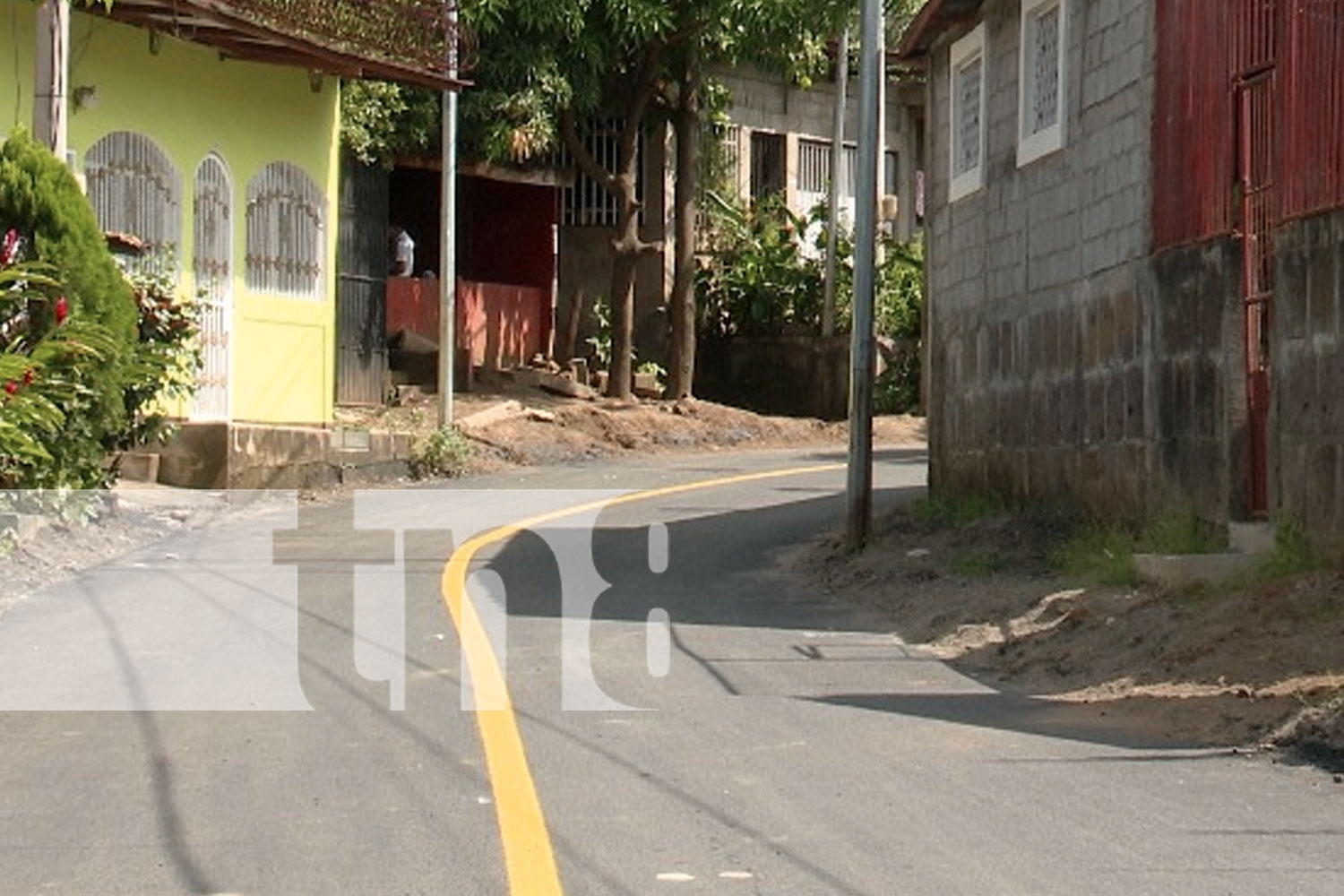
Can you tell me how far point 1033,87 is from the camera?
746 inches

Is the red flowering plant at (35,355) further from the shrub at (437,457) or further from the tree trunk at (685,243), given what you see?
the tree trunk at (685,243)

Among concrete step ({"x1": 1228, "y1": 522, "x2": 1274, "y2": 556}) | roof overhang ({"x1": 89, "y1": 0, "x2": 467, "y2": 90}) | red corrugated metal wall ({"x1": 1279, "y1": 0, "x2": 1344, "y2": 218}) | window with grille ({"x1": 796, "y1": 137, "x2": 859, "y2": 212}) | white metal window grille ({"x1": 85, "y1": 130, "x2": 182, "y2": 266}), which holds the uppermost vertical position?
window with grille ({"x1": 796, "y1": 137, "x2": 859, "y2": 212})

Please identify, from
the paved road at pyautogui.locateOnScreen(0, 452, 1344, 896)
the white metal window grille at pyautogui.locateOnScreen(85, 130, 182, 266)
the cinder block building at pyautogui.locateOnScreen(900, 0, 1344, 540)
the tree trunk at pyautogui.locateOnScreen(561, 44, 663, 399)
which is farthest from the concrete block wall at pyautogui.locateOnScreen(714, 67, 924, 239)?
the paved road at pyautogui.locateOnScreen(0, 452, 1344, 896)

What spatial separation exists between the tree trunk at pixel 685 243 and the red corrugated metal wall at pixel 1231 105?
2175 cm

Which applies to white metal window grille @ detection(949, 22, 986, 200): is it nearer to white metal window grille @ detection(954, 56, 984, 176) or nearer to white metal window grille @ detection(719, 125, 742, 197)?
white metal window grille @ detection(954, 56, 984, 176)

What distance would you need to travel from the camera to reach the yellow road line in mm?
7691

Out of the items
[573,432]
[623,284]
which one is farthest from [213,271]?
[623,284]

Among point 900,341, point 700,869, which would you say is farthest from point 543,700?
point 900,341

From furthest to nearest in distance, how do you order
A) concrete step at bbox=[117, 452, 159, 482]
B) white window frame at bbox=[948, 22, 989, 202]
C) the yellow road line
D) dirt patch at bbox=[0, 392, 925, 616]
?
concrete step at bbox=[117, 452, 159, 482], dirt patch at bbox=[0, 392, 925, 616], white window frame at bbox=[948, 22, 989, 202], the yellow road line

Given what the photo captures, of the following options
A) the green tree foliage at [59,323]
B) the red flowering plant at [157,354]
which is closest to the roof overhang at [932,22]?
the red flowering plant at [157,354]

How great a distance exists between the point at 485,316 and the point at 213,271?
11526 mm

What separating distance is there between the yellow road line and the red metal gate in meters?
4.63

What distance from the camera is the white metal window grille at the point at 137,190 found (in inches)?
942

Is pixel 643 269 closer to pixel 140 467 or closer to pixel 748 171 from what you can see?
pixel 748 171
